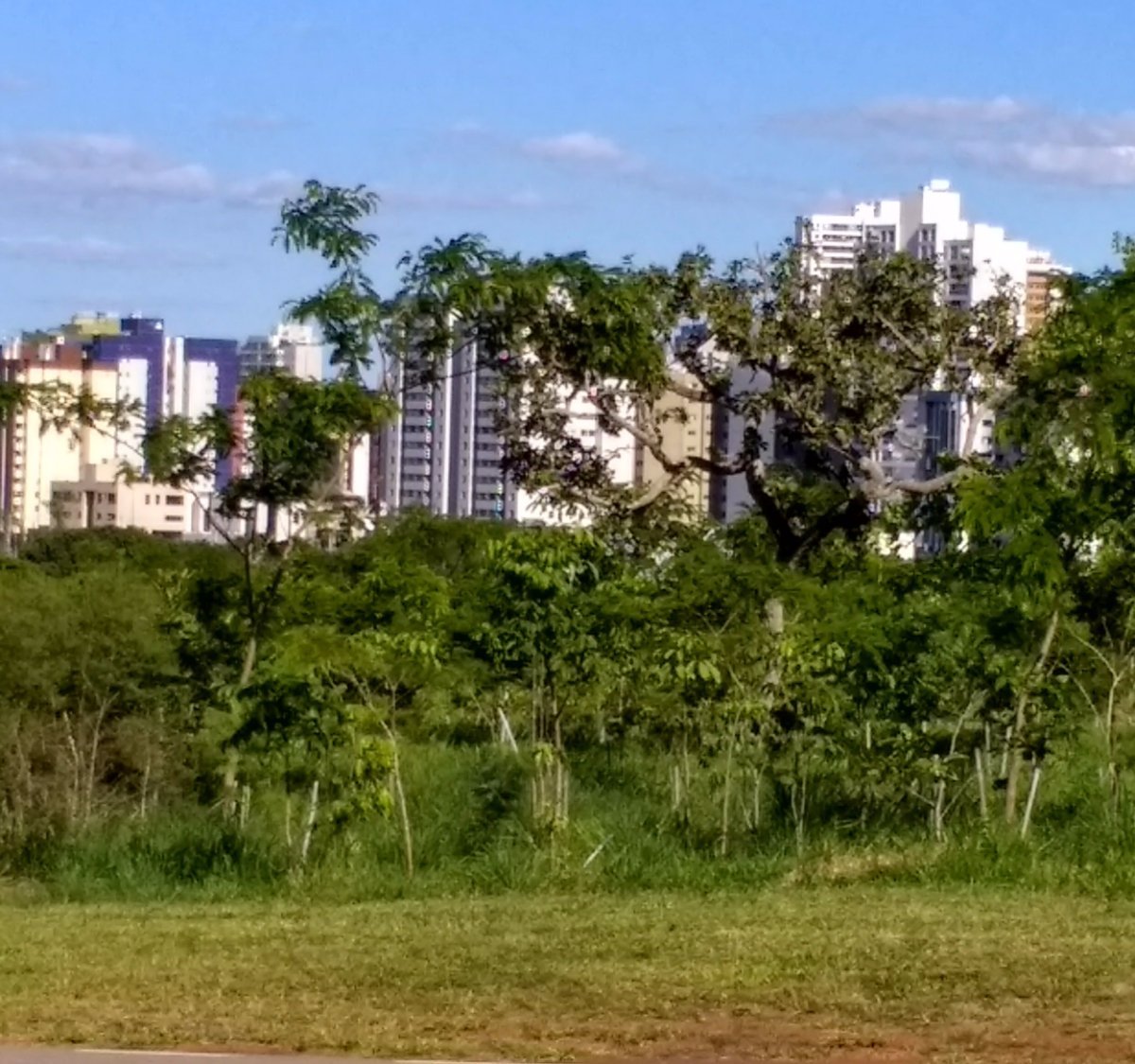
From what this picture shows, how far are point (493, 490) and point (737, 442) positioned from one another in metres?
22.0

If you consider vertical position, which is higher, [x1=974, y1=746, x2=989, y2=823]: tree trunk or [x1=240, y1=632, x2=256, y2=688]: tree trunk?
[x1=240, y1=632, x2=256, y2=688]: tree trunk

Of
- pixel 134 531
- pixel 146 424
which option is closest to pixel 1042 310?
pixel 146 424

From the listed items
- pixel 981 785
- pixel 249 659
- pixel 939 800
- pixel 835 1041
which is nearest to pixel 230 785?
pixel 249 659

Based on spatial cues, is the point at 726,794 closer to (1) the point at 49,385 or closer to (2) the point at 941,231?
(1) the point at 49,385

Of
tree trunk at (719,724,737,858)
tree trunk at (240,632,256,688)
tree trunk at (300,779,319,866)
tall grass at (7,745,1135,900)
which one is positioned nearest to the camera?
tall grass at (7,745,1135,900)

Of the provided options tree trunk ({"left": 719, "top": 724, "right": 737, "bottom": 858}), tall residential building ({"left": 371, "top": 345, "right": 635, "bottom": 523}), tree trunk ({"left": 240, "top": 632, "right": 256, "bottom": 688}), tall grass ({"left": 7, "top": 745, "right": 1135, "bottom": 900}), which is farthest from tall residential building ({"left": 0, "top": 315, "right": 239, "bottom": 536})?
tree trunk ({"left": 719, "top": 724, "right": 737, "bottom": 858})

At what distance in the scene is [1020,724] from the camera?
44.7ft

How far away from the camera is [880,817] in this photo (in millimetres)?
14219

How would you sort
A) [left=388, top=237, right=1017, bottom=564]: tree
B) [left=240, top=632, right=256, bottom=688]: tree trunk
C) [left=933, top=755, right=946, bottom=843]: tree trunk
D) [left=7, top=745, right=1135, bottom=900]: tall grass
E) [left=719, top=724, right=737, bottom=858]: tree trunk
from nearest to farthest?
1. [left=7, top=745, right=1135, bottom=900]: tall grass
2. [left=933, top=755, right=946, bottom=843]: tree trunk
3. [left=719, top=724, right=737, bottom=858]: tree trunk
4. [left=240, top=632, right=256, bottom=688]: tree trunk
5. [left=388, top=237, right=1017, bottom=564]: tree

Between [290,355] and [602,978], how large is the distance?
9.66 m

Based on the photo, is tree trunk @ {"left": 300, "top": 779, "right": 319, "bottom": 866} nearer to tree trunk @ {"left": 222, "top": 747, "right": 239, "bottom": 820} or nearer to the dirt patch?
tree trunk @ {"left": 222, "top": 747, "right": 239, "bottom": 820}

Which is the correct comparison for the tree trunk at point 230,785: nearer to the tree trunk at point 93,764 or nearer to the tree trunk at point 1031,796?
the tree trunk at point 93,764

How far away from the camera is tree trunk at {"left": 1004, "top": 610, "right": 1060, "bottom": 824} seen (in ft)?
44.7

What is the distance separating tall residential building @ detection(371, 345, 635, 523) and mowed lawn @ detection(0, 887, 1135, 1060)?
5.74 meters
